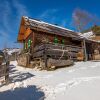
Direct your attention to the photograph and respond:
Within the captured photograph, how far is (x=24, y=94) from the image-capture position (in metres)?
8.45

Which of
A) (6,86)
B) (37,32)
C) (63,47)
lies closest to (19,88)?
(6,86)

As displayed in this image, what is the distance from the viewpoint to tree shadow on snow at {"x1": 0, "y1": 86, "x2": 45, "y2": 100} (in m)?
7.93

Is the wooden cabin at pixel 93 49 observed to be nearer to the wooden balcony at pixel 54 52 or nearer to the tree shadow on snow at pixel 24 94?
the wooden balcony at pixel 54 52

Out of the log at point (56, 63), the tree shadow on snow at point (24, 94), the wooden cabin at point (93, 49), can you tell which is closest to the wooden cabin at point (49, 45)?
the wooden cabin at point (93, 49)

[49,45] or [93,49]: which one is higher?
[93,49]

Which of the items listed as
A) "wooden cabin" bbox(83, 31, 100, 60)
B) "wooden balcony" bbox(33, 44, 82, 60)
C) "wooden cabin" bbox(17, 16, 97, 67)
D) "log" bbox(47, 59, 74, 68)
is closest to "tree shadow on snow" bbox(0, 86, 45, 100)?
"log" bbox(47, 59, 74, 68)

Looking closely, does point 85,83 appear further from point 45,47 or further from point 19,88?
point 45,47

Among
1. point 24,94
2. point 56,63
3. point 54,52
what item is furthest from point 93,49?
point 24,94

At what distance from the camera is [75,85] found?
339 inches

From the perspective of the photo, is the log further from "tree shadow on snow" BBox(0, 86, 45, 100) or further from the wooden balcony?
"tree shadow on snow" BBox(0, 86, 45, 100)

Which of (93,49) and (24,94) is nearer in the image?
(24,94)

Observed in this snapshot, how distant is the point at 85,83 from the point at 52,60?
23.4 feet

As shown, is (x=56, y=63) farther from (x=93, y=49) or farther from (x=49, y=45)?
(x=93, y=49)

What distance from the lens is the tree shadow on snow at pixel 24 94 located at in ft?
26.0
